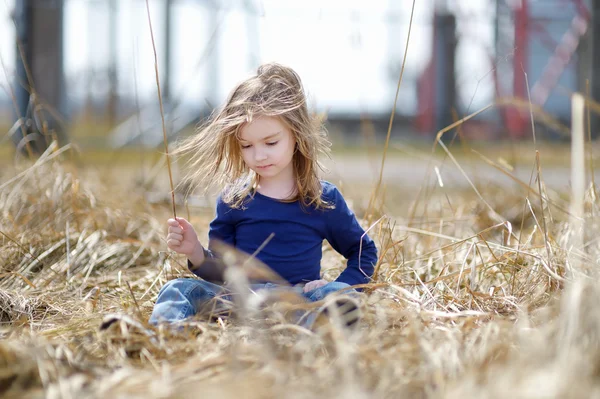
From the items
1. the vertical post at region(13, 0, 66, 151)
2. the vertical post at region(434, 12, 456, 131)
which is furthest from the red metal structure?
the vertical post at region(13, 0, 66, 151)

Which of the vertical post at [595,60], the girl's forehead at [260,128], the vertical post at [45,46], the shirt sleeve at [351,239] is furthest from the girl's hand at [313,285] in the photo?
the vertical post at [595,60]

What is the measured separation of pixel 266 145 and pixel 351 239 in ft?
0.99

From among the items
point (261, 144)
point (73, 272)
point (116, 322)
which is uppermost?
point (261, 144)

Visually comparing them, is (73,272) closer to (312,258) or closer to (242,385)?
(312,258)

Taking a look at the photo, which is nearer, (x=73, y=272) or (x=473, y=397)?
(x=473, y=397)

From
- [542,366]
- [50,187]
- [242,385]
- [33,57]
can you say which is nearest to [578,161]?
[542,366]

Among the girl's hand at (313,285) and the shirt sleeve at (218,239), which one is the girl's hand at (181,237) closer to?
the shirt sleeve at (218,239)

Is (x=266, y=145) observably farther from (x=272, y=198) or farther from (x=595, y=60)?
(x=595, y=60)

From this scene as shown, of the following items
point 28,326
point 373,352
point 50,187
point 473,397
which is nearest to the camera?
point 473,397

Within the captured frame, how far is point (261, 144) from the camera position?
1.49 m

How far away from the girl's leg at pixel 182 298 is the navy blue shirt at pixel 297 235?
77 mm

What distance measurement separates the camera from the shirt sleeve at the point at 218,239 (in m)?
1.54

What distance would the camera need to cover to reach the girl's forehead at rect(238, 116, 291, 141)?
148cm

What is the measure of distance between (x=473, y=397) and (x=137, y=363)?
0.57 meters
